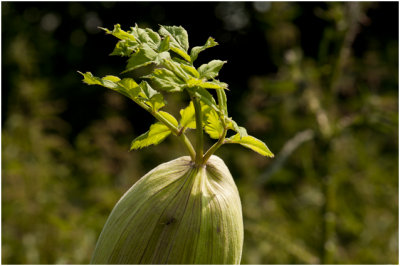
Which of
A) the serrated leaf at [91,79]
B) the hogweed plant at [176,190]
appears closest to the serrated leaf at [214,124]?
the hogweed plant at [176,190]

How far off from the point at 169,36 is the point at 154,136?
0.35ft

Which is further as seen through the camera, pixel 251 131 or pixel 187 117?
pixel 251 131

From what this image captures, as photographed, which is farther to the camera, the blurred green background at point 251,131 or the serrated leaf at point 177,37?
the blurred green background at point 251,131

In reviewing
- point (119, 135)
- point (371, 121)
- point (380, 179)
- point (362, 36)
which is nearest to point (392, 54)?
point (362, 36)

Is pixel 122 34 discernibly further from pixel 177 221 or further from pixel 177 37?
pixel 177 221

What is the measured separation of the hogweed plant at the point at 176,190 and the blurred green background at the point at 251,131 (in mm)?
Result: 70

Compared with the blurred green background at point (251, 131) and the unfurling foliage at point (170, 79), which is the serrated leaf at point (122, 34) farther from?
the blurred green background at point (251, 131)

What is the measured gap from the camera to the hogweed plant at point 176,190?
40 centimetres

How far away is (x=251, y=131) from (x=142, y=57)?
2.44m

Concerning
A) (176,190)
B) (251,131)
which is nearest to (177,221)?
(176,190)

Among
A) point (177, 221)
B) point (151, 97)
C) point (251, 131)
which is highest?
point (151, 97)

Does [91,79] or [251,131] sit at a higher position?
[91,79]

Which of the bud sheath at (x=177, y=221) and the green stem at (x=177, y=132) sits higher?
the green stem at (x=177, y=132)

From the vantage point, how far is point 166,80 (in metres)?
0.38
